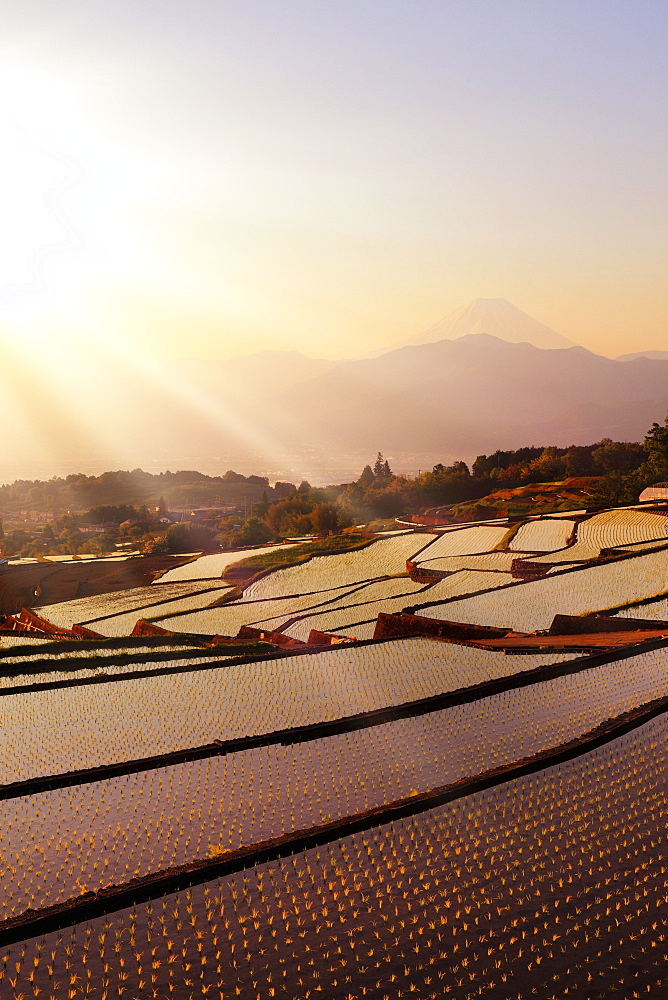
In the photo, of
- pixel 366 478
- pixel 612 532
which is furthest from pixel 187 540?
pixel 366 478

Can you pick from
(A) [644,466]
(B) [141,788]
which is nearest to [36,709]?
(B) [141,788]

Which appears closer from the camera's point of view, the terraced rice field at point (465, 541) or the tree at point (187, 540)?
the terraced rice field at point (465, 541)

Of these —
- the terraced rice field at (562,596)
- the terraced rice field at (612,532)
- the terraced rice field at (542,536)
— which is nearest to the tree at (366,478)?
the terraced rice field at (542,536)

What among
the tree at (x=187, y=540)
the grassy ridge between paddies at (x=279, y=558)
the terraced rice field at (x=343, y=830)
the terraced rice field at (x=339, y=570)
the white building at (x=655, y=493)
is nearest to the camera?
the terraced rice field at (x=343, y=830)

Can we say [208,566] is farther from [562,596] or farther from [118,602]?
[562,596]

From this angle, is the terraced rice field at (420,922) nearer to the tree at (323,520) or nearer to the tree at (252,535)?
the tree at (252,535)

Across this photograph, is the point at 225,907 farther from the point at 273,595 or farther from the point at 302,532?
the point at 302,532

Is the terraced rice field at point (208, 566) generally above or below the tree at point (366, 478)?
below

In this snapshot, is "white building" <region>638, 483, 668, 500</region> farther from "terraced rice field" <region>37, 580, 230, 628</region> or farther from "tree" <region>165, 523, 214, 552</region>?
"tree" <region>165, 523, 214, 552</region>
